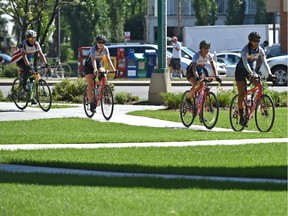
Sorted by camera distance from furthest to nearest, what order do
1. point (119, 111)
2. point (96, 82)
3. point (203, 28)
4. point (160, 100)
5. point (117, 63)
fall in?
point (203, 28) < point (117, 63) < point (160, 100) < point (119, 111) < point (96, 82)

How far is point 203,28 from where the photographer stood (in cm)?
5622

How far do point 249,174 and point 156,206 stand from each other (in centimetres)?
260

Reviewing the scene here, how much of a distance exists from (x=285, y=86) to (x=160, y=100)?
11.2 metres

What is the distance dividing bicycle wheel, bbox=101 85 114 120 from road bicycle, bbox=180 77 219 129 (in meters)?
1.63

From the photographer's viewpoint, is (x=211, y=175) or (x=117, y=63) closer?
(x=211, y=175)

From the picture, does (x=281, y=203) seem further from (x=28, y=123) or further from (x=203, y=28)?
(x=203, y=28)

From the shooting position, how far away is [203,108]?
19.0 metres

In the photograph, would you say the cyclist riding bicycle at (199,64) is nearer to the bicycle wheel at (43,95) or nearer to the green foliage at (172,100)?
the green foliage at (172,100)

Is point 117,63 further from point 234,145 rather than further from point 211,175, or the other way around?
point 211,175

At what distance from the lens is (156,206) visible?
30.9 feet

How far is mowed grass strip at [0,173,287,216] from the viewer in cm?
923

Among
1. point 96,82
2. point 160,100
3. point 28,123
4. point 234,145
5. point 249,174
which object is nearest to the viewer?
point 249,174

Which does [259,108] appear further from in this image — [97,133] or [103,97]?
[103,97]

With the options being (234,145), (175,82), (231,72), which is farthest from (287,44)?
(234,145)
